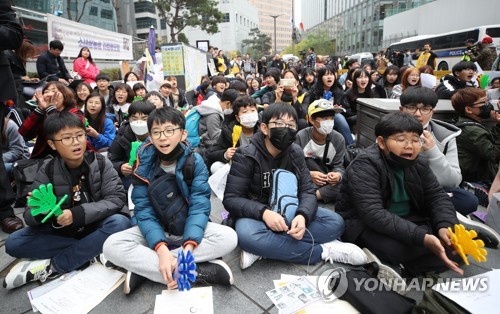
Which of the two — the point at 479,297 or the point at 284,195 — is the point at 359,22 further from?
the point at 479,297

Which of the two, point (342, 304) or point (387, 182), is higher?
point (387, 182)

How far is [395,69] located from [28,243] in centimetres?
667

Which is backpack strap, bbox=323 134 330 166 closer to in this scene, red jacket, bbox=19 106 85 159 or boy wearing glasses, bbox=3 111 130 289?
boy wearing glasses, bbox=3 111 130 289

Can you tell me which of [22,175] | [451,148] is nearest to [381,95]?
[451,148]

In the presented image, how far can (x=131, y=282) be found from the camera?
2.11m

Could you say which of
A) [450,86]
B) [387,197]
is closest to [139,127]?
[387,197]

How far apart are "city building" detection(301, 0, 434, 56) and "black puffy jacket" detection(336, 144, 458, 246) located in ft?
141

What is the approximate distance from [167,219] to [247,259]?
709mm

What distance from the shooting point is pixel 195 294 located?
81.0 inches

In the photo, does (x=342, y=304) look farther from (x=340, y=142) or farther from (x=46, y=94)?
(x=46, y=94)

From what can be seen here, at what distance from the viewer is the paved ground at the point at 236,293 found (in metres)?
2.00

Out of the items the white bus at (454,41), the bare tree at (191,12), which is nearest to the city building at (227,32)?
the bare tree at (191,12)

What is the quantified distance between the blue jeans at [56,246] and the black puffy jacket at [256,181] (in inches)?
41.8

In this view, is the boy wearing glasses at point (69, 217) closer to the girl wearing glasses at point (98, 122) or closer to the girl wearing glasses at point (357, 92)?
the girl wearing glasses at point (98, 122)
